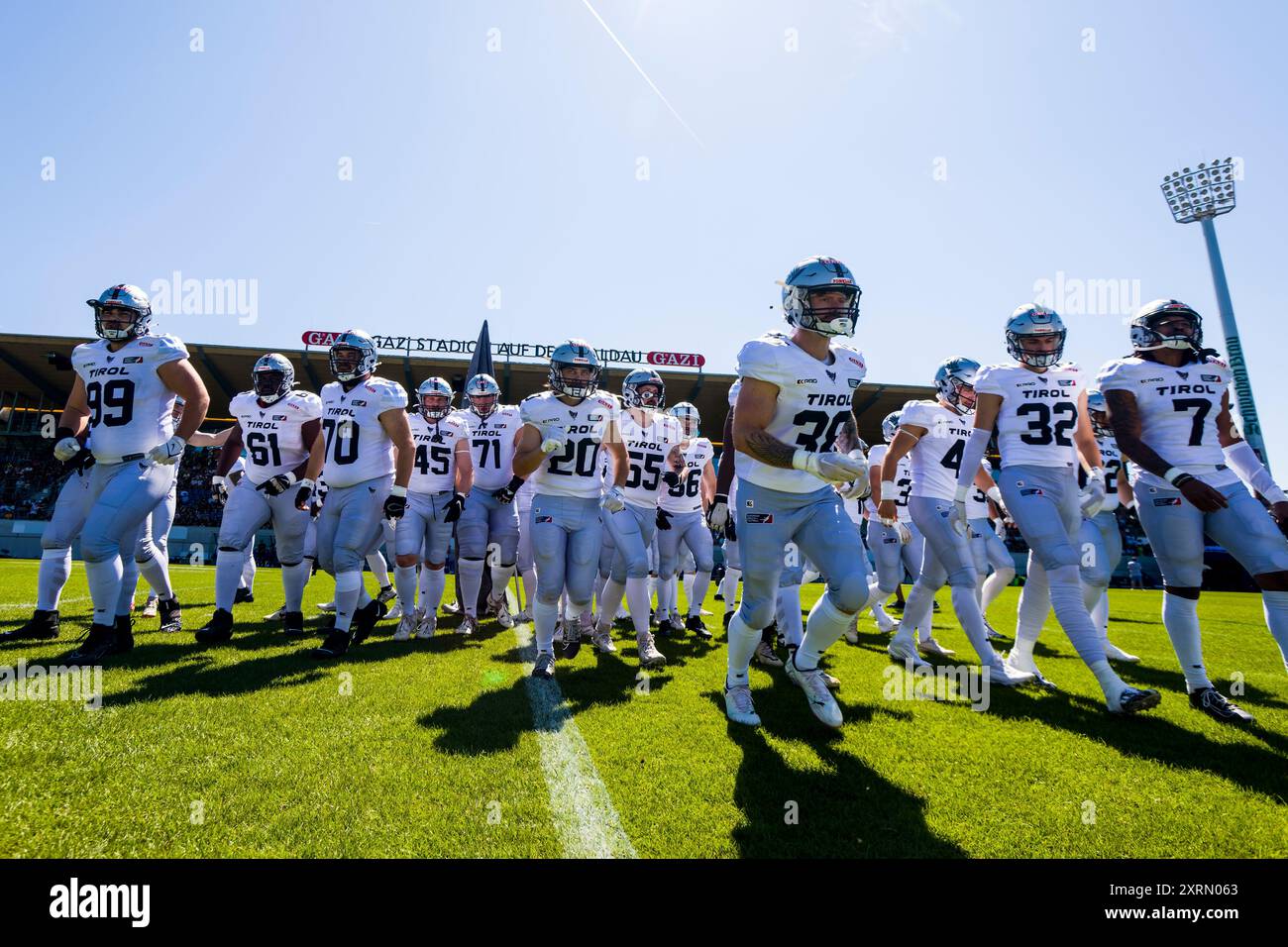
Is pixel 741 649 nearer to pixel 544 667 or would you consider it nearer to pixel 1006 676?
pixel 544 667

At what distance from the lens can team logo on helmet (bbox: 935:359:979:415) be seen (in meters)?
6.71

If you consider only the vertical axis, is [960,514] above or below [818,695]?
above

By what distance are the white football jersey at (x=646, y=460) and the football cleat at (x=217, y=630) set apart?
3923 mm

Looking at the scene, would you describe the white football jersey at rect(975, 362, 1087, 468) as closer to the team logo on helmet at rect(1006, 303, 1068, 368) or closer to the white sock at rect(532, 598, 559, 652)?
the team logo on helmet at rect(1006, 303, 1068, 368)

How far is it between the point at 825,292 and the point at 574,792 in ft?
9.90

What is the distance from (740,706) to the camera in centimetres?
396

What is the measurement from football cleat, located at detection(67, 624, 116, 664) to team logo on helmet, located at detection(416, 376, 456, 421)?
3.96 m

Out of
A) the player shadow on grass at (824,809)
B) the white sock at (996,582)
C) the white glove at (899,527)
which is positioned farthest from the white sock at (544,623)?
the white sock at (996,582)

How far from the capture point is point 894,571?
7.59 metres

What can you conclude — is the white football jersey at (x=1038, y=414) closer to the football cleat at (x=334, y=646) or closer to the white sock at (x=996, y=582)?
the white sock at (x=996, y=582)

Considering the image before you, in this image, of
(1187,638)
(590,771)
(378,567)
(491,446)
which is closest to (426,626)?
(378,567)

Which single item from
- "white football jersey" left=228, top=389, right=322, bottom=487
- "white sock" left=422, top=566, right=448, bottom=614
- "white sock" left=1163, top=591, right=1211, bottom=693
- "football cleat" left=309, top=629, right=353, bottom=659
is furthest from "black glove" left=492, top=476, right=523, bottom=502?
"white sock" left=1163, top=591, right=1211, bottom=693

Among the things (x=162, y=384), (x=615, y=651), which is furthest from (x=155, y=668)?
(x=615, y=651)
